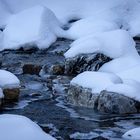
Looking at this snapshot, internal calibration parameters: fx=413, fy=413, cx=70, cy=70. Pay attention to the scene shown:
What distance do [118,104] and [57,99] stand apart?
1.69m

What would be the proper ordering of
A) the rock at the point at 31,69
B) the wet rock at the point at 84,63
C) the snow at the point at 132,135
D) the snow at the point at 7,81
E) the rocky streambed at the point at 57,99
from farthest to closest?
the rock at the point at 31,69
the wet rock at the point at 84,63
the snow at the point at 7,81
the rocky streambed at the point at 57,99
the snow at the point at 132,135

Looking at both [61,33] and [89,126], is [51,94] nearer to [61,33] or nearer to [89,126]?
[89,126]

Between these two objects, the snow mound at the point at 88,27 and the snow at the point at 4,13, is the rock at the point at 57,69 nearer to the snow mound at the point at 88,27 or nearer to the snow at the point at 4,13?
Result: the snow mound at the point at 88,27

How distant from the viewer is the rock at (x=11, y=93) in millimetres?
8289

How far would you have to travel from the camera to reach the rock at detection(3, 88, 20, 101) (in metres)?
8.29

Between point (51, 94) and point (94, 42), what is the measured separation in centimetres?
262

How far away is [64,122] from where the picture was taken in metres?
7.01

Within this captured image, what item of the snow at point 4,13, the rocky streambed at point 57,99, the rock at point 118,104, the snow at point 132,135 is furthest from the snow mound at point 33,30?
the snow at point 132,135

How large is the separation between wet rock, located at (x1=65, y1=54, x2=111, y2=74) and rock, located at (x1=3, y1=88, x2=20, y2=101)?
9.79ft

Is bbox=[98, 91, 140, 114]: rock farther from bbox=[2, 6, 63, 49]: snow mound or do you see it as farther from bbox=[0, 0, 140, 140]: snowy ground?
bbox=[2, 6, 63, 49]: snow mound

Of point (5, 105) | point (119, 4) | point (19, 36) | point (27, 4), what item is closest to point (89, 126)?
point (5, 105)

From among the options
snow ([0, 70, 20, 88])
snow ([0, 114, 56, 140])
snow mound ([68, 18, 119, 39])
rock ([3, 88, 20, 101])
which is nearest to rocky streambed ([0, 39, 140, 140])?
rock ([3, 88, 20, 101])

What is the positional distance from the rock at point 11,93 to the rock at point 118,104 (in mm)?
1872

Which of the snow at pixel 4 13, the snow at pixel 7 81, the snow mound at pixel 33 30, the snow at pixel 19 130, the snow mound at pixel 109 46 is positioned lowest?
the snow at pixel 19 130
